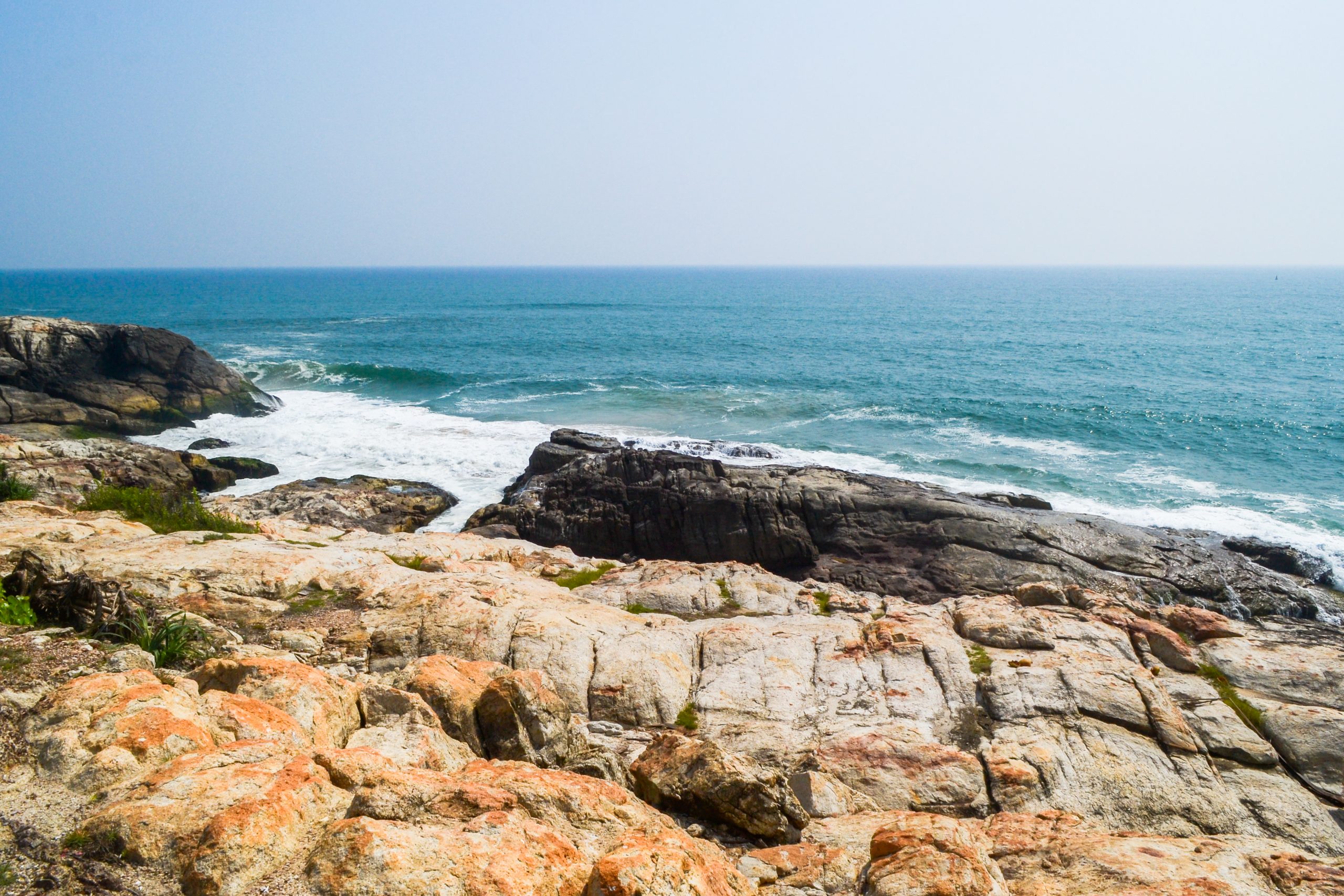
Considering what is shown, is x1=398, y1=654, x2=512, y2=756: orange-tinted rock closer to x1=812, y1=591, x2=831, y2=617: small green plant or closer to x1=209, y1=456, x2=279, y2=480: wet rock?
x1=812, y1=591, x2=831, y2=617: small green plant

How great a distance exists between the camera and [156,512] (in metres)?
17.4

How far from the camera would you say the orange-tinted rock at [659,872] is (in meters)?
5.20

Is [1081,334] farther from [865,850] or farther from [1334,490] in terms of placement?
[865,850]

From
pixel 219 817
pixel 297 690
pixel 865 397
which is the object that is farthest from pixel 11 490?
pixel 865 397

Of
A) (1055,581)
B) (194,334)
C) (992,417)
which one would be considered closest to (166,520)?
(1055,581)

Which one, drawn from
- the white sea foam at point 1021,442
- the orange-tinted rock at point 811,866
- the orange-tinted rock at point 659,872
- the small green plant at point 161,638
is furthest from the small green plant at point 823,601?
the white sea foam at point 1021,442

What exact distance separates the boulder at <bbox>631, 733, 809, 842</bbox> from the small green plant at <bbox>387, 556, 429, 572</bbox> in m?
9.23

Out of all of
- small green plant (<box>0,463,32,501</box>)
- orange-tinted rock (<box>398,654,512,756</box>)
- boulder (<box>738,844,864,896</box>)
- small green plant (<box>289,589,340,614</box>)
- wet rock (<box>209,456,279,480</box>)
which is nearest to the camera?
boulder (<box>738,844,864,896</box>)

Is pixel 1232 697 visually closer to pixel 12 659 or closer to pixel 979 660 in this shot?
pixel 979 660

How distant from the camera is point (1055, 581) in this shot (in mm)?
22562

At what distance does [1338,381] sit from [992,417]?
32176 millimetres

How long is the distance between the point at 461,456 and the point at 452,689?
31149mm

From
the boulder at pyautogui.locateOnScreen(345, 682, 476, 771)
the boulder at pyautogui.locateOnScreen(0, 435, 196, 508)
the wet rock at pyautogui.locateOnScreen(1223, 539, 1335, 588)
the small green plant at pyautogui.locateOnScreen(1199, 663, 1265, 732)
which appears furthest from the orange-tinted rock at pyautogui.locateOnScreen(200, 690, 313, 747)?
the wet rock at pyautogui.locateOnScreen(1223, 539, 1335, 588)

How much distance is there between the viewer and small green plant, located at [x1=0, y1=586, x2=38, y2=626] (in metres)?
9.25
